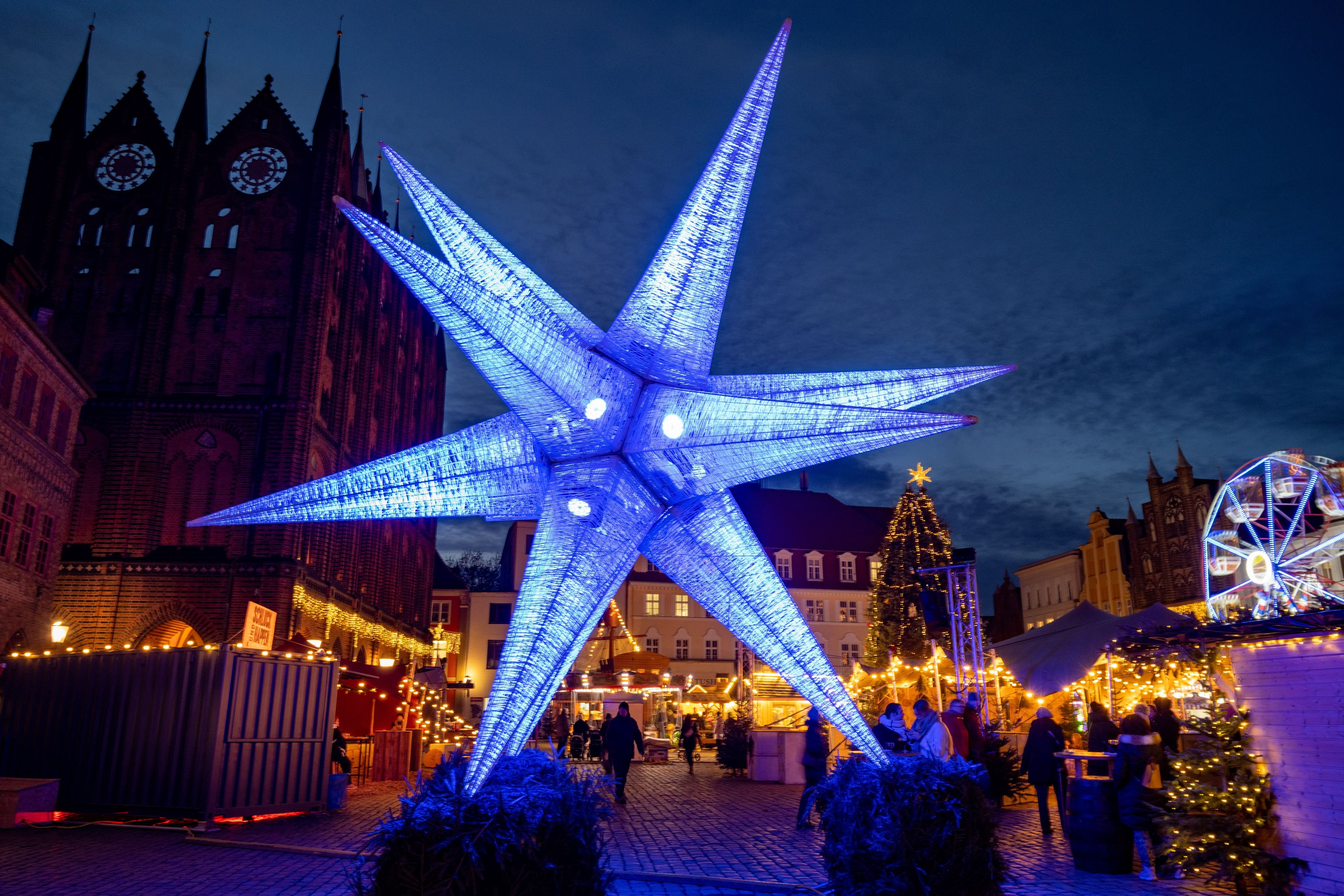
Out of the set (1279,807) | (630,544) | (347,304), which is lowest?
(1279,807)

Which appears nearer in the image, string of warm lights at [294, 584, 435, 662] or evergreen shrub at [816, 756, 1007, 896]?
evergreen shrub at [816, 756, 1007, 896]

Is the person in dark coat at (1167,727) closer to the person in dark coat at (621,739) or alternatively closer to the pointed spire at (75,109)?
the person in dark coat at (621,739)

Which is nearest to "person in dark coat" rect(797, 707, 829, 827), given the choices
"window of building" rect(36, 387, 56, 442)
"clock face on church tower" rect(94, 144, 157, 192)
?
"window of building" rect(36, 387, 56, 442)

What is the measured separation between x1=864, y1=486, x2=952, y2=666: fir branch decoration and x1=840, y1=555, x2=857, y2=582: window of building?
19.4 meters

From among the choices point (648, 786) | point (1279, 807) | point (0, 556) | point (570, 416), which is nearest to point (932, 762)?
point (570, 416)

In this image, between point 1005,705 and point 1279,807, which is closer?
point 1279,807

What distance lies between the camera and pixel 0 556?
21.0 meters

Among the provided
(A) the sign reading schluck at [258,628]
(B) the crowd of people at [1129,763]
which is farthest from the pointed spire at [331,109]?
(B) the crowd of people at [1129,763]

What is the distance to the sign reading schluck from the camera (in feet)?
45.6

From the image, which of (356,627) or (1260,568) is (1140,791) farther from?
(356,627)

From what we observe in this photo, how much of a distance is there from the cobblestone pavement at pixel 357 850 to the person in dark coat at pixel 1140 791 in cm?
38

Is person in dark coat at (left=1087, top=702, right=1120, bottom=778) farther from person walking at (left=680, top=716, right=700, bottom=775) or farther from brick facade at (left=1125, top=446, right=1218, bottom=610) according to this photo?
brick facade at (left=1125, top=446, right=1218, bottom=610)

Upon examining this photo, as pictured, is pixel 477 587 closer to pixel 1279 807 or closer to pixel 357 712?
pixel 357 712

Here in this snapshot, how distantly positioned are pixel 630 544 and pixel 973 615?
13.6m
